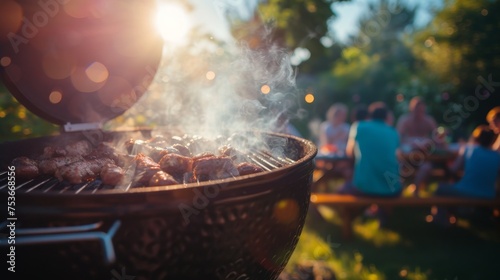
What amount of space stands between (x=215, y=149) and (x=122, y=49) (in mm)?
→ 1098

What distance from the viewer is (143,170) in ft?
6.09

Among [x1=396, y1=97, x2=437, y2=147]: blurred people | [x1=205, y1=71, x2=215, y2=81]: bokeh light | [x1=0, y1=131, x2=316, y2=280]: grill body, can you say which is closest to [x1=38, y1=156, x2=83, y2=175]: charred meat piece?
[x1=0, y1=131, x2=316, y2=280]: grill body

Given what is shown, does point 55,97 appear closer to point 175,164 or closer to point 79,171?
point 79,171

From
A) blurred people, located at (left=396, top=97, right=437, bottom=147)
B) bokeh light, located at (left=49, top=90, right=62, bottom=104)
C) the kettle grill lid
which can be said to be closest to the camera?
the kettle grill lid

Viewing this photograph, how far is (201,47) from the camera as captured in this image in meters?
4.79

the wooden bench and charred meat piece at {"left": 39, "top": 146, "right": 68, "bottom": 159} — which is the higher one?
charred meat piece at {"left": 39, "top": 146, "right": 68, "bottom": 159}

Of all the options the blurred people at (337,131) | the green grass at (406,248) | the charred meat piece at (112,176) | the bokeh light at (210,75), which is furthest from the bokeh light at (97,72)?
the blurred people at (337,131)

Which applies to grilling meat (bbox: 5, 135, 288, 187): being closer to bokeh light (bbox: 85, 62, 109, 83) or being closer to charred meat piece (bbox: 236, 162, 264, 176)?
charred meat piece (bbox: 236, 162, 264, 176)

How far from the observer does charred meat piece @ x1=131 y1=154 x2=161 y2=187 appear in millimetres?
1766

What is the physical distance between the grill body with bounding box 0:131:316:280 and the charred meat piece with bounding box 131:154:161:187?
494 mm

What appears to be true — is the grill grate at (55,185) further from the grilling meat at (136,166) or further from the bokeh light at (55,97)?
the bokeh light at (55,97)

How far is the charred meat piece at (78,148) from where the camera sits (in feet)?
7.63

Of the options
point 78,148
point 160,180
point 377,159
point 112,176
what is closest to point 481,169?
point 377,159

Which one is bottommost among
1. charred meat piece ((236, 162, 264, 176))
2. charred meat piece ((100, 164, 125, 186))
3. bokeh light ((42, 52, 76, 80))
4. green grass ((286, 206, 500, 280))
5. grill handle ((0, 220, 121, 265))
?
green grass ((286, 206, 500, 280))
